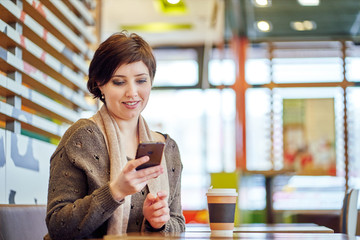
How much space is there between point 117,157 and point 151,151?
401 mm

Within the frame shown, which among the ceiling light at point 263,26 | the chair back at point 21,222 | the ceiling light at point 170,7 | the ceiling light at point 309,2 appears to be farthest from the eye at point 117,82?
the ceiling light at point 263,26

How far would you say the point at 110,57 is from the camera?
6.19 feet

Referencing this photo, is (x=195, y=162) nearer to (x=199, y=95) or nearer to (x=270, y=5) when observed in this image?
(x=199, y=95)

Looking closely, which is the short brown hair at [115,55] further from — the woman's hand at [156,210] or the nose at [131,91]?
the woman's hand at [156,210]

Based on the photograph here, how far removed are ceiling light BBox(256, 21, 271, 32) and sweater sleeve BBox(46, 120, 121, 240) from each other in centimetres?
694

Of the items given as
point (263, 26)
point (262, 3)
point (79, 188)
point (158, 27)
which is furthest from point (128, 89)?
point (158, 27)

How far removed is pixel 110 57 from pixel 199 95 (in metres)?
9.30

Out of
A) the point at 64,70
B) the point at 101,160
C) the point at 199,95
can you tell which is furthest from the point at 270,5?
the point at 101,160

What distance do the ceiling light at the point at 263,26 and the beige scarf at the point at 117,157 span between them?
6.74 meters

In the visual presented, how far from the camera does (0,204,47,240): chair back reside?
76.6 inches

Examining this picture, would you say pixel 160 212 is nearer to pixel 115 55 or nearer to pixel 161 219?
pixel 161 219

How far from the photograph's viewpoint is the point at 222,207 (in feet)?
5.90

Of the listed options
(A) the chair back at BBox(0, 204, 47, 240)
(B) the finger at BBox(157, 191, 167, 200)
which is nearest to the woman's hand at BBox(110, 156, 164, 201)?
(B) the finger at BBox(157, 191, 167, 200)

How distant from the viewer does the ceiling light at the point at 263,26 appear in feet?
28.1
